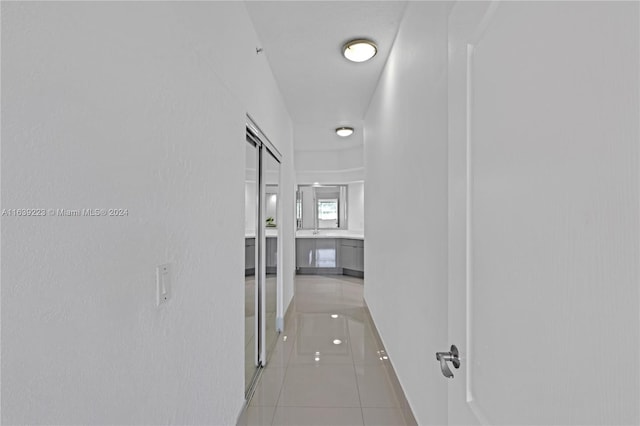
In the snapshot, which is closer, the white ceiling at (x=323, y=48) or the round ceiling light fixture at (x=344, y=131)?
the white ceiling at (x=323, y=48)

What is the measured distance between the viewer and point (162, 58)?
1.04 meters

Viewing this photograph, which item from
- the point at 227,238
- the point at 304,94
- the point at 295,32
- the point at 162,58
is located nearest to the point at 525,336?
the point at 162,58

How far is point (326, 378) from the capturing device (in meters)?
2.48

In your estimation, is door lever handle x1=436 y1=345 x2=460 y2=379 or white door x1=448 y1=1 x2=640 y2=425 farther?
door lever handle x1=436 y1=345 x2=460 y2=379

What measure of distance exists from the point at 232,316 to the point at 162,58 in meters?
1.32

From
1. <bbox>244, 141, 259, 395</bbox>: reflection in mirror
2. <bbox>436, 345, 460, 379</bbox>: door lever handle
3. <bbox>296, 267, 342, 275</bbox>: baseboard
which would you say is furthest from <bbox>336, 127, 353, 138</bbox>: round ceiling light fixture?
<bbox>436, 345, 460, 379</bbox>: door lever handle

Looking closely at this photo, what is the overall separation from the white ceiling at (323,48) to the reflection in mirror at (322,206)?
291 centimetres

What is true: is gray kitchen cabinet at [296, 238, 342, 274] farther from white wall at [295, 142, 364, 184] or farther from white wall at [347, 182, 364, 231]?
white wall at [295, 142, 364, 184]

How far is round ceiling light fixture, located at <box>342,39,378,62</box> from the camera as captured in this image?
2458mm

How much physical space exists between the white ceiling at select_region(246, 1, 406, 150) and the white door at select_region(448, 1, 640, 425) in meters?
1.56

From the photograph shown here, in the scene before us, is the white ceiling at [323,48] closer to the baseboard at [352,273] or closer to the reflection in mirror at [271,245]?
the reflection in mirror at [271,245]

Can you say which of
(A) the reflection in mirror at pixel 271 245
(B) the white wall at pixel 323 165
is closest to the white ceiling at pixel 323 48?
(A) the reflection in mirror at pixel 271 245

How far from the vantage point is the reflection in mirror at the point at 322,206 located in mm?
7184

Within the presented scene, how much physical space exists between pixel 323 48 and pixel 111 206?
2302 mm
